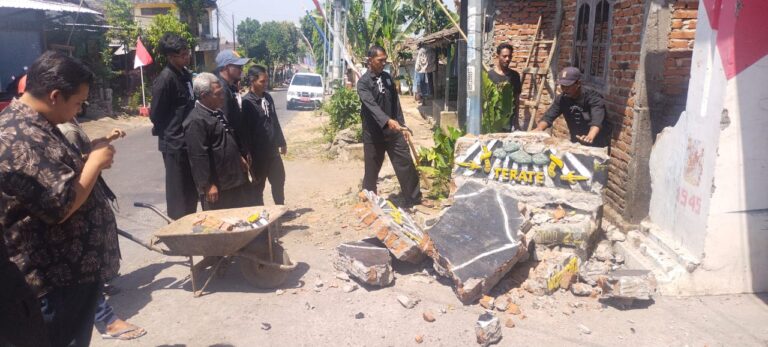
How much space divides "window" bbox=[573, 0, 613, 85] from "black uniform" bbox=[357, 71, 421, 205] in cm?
231

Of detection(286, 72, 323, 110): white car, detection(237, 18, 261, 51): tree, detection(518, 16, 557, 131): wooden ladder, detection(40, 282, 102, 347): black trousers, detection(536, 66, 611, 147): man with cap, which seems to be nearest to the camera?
detection(40, 282, 102, 347): black trousers

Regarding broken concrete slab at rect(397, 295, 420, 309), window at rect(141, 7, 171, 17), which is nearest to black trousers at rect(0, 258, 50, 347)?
broken concrete slab at rect(397, 295, 420, 309)

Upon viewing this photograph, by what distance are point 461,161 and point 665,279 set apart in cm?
197

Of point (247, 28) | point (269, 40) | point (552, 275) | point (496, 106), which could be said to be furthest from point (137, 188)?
point (247, 28)

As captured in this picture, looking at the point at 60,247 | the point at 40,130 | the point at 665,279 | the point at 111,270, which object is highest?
the point at 40,130

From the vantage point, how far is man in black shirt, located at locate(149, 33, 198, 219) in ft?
15.2

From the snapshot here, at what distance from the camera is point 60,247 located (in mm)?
2342

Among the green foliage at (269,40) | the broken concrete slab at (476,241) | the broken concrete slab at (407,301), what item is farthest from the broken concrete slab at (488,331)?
the green foliage at (269,40)

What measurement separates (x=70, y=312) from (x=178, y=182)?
229 centimetres

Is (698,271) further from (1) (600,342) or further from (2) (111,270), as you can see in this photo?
(2) (111,270)

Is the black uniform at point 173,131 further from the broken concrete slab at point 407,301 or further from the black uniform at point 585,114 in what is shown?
the black uniform at point 585,114

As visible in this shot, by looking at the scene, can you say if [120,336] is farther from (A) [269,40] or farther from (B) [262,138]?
(A) [269,40]

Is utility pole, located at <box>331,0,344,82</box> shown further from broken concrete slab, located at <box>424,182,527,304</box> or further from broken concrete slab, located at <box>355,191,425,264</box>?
broken concrete slab, located at <box>424,182,527,304</box>

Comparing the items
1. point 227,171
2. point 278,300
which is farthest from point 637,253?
point 227,171
